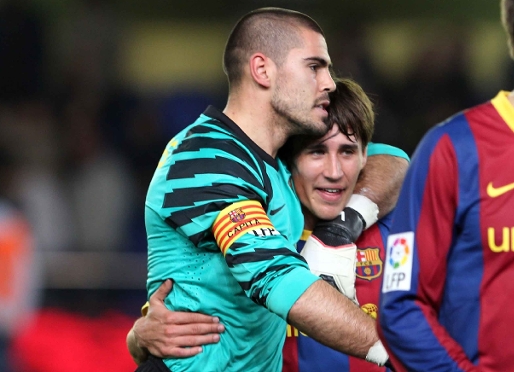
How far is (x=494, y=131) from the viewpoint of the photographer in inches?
69.6

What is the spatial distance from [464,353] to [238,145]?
3.60 feet

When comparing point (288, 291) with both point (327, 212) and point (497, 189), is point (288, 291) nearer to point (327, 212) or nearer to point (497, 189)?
point (327, 212)

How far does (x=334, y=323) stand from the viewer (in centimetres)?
229

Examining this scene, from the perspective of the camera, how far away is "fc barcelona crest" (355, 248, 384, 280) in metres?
2.79

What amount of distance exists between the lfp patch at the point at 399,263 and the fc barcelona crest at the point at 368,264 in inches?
38.1

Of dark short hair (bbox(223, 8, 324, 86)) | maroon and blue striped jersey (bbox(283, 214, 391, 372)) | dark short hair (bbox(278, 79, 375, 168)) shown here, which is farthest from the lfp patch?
dark short hair (bbox(223, 8, 324, 86))

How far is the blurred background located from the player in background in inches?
140

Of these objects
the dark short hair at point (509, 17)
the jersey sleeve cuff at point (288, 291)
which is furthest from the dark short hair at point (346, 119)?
the dark short hair at point (509, 17)

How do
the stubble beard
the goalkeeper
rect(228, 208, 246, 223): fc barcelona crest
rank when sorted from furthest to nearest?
the stubble beard
the goalkeeper
rect(228, 208, 246, 223): fc barcelona crest

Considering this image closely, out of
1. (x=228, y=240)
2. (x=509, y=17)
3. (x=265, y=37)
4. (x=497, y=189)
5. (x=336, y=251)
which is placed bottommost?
(x=336, y=251)

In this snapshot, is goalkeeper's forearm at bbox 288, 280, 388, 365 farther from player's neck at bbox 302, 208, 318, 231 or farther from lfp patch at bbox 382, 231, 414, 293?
player's neck at bbox 302, 208, 318, 231

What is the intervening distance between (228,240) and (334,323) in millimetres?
380

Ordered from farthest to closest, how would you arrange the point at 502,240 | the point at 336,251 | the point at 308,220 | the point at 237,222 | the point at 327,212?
1. the point at 308,220
2. the point at 327,212
3. the point at 336,251
4. the point at 237,222
5. the point at 502,240

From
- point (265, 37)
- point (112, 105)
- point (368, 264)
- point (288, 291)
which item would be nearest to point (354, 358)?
point (368, 264)
